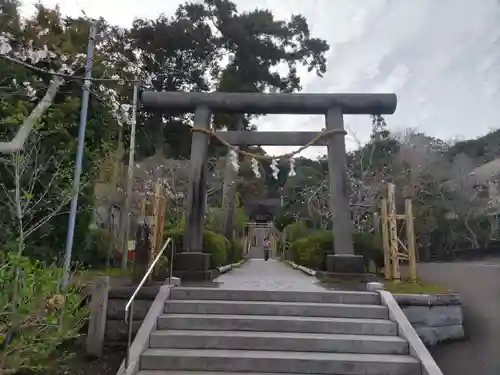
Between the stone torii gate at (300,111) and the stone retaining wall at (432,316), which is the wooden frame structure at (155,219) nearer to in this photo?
the stone torii gate at (300,111)

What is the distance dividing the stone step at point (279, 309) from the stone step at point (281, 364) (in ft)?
3.01

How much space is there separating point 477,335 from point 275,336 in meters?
3.71

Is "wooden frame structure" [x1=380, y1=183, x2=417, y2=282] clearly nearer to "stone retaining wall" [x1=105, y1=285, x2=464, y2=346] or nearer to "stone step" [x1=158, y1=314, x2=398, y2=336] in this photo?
"stone retaining wall" [x1=105, y1=285, x2=464, y2=346]

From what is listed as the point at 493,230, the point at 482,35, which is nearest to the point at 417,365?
the point at 482,35

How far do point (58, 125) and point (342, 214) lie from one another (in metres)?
5.83

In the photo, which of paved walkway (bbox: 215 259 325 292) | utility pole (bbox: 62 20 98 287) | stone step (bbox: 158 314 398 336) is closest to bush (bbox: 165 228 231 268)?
paved walkway (bbox: 215 259 325 292)

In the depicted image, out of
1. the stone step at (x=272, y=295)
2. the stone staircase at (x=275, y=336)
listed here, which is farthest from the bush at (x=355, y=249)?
the stone staircase at (x=275, y=336)

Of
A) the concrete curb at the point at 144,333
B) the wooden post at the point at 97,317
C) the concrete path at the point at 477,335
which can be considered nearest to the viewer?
the concrete curb at the point at 144,333

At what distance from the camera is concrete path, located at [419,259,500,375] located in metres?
5.50

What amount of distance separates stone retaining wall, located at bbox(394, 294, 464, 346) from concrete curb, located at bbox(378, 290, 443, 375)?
582 mm

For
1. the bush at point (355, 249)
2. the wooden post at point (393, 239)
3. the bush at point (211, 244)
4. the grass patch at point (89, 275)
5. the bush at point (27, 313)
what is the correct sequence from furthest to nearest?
the bush at point (355, 249) < the bush at point (211, 244) < the wooden post at point (393, 239) < the grass patch at point (89, 275) < the bush at point (27, 313)

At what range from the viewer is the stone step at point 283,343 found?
474 centimetres

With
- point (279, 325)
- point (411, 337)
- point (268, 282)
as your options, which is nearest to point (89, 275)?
point (268, 282)

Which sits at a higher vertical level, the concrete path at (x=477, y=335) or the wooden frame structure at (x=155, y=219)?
the wooden frame structure at (x=155, y=219)
